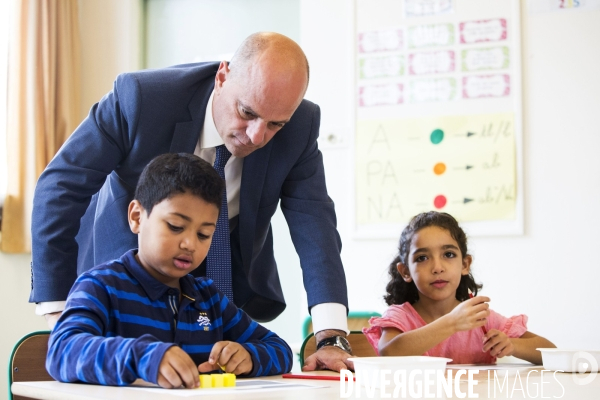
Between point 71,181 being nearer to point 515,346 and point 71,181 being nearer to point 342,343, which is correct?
point 342,343

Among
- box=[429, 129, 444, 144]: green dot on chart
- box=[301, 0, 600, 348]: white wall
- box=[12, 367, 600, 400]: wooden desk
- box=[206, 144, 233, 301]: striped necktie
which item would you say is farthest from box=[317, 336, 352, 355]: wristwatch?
box=[429, 129, 444, 144]: green dot on chart

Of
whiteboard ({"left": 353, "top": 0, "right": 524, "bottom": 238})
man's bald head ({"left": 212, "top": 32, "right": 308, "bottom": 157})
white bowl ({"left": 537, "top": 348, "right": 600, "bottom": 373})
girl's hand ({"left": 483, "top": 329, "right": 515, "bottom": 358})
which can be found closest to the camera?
white bowl ({"left": 537, "top": 348, "right": 600, "bottom": 373})

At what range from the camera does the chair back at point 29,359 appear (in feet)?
4.49

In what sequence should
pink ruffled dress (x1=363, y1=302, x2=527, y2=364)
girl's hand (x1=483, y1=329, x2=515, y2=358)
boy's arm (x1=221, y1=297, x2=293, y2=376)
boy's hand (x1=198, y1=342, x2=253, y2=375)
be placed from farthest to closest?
pink ruffled dress (x1=363, y1=302, x2=527, y2=364)
girl's hand (x1=483, y1=329, x2=515, y2=358)
boy's arm (x1=221, y1=297, x2=293, y2=376)
boy's hand (x1=198, y1=342, x2=253, y2=375)

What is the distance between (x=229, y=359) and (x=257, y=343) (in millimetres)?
161

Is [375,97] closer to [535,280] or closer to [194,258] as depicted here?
[535,280]

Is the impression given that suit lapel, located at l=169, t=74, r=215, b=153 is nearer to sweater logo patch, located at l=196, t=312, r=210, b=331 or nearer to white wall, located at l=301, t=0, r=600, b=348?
sweater logo patch, located at l=196, t=312, r=210, b=331

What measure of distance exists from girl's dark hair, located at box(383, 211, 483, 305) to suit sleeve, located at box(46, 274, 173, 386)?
1.16 m

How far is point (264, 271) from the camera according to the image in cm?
192

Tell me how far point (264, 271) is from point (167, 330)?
0.65m

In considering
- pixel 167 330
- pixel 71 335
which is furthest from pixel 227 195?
pixel 71 335

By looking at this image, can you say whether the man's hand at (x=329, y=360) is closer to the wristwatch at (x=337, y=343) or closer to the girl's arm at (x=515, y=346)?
the wristwatch at (x=337, y=343)

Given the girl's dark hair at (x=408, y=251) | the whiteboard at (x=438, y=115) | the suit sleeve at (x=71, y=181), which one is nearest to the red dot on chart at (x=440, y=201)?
the whiteboard at (x=438, y=115)

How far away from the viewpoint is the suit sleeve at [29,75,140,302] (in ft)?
5.34
